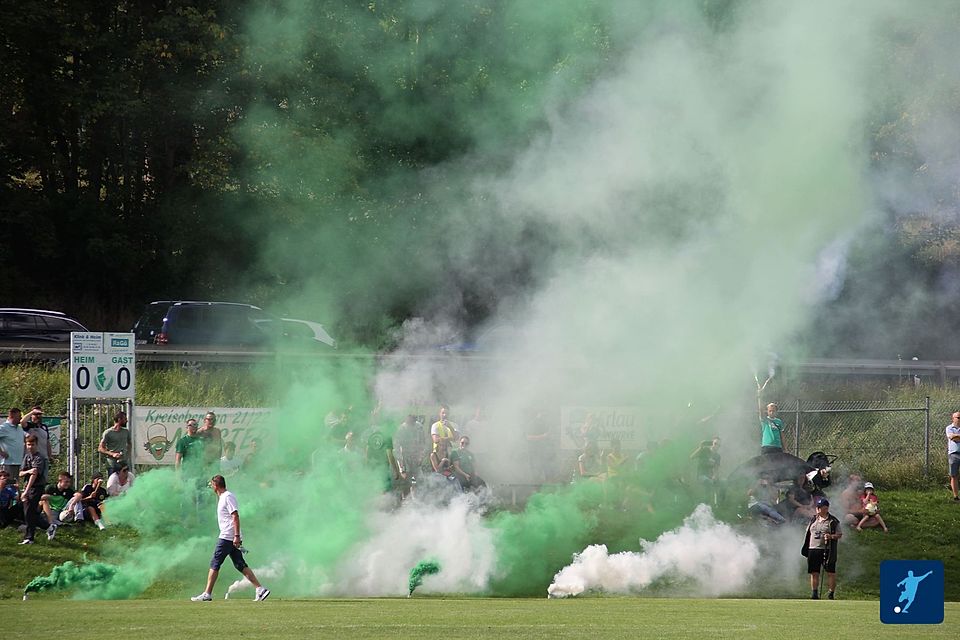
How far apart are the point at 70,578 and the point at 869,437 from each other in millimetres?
13277

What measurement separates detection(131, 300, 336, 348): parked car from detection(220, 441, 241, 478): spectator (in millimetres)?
7308

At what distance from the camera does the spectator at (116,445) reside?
18.9 meters

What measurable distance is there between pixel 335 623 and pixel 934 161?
12.8 meters

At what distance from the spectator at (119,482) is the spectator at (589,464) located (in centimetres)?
681

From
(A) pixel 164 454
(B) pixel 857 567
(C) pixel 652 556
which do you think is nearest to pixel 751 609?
(C) pixel 652 556

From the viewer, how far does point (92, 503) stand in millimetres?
18359

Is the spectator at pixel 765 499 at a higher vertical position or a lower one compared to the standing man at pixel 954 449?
lower

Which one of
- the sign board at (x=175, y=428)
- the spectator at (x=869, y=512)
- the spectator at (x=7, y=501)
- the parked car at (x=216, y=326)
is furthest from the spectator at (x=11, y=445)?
the spectator at (x=869, y=512)

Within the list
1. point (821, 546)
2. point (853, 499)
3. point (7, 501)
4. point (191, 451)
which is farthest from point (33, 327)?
point (821, 546)

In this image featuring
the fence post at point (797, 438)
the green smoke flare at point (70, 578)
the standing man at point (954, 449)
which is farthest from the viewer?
the fence post at point (797, 438)

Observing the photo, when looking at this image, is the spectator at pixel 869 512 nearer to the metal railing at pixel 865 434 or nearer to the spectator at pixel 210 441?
the metal railing at pixel 865 434

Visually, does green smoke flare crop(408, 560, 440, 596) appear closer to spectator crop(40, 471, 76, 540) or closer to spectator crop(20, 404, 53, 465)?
spectator crop(40, 471, 76, 540)

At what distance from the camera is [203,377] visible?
78.2ft

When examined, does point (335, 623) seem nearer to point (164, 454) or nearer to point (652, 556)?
point (652, 556)
